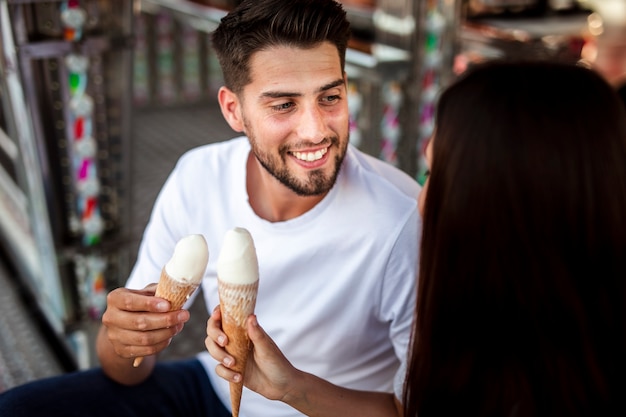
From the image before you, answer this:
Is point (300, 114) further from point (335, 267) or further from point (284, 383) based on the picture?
point (284, 383)

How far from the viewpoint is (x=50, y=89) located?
2092 millimetres

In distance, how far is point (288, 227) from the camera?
4.99 ft

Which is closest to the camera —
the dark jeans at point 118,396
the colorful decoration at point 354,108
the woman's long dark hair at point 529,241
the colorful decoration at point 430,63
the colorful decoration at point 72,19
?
the woman's long dark hair at point 529,241

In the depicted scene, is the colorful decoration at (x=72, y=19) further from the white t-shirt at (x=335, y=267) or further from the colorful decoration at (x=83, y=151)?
the white t-shirt at (x=335, y=267)

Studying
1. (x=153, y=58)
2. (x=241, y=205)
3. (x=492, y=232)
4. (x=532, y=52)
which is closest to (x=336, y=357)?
(x=241, y=205)

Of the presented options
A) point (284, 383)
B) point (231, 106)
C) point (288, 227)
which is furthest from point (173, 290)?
point (231, 106)

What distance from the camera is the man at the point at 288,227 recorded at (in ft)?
4.59

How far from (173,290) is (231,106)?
56cm

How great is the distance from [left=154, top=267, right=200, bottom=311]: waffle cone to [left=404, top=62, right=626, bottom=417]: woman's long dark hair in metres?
0.44

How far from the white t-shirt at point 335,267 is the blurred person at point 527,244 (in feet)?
1.00

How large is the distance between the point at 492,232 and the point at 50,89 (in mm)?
1583

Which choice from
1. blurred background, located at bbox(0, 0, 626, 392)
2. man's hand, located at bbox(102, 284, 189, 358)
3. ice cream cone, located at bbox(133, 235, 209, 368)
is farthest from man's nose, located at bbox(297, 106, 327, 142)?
blurred background, located at bbox(0, 0, 626, 392)

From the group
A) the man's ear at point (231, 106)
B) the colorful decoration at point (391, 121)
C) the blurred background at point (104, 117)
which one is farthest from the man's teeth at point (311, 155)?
the colorful decoration at point (391, 121)

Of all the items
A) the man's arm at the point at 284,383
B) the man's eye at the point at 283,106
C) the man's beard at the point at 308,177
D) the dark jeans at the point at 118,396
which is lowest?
the dark jeans at the point at 118,396
